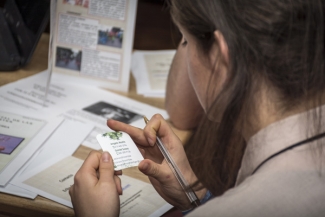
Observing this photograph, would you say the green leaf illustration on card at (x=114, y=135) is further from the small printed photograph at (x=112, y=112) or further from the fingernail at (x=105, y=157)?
the small printed photograph at (x=112, y=112)

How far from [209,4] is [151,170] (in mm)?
377

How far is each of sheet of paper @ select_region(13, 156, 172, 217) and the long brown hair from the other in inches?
11.7

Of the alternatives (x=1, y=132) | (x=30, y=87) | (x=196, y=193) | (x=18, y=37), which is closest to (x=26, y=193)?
(x=1, y=132)

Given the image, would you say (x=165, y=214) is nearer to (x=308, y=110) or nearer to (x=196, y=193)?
(x=196, y=193)

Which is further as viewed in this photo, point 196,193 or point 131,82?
point 131,82

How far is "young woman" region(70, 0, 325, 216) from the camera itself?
2.40ft

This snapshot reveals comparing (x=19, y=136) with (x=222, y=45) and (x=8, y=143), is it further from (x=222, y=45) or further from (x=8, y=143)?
(x=222, y=45)

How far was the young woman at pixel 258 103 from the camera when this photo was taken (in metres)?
0.73

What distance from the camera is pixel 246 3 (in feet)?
2.56

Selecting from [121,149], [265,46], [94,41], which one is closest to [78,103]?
[94,41]

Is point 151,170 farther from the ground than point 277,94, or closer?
closer

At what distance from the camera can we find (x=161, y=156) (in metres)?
1.14

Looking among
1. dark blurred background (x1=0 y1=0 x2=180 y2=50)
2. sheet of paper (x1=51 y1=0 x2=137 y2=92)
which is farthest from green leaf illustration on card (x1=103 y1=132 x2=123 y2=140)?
dark blurred background (x1=0 y1=0 x2=180 y2=50)

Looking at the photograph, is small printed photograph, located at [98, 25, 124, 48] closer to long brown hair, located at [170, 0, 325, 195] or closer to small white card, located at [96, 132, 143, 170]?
small white card, located at [96, 132, 143, 170]
